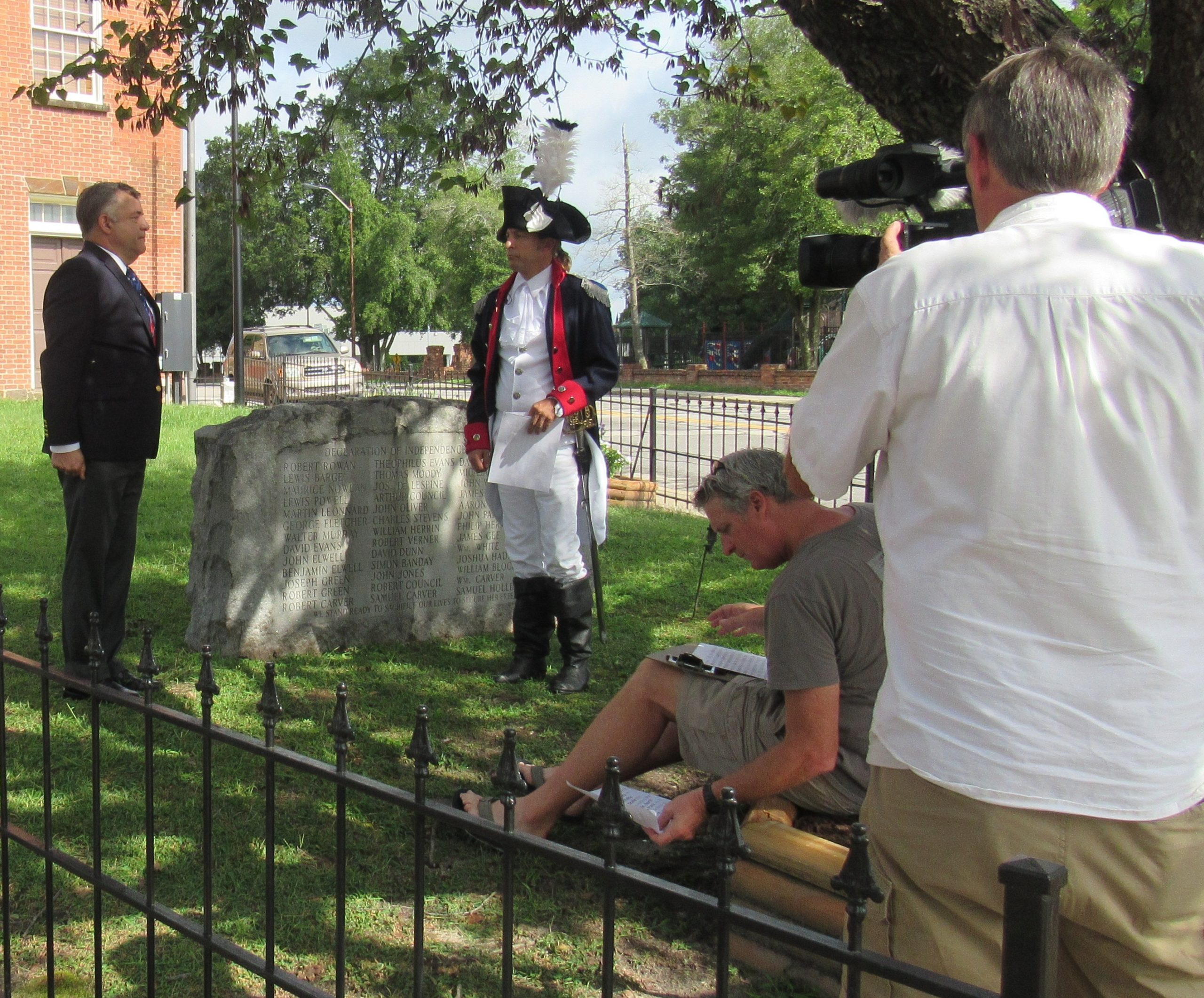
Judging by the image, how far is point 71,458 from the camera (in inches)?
181

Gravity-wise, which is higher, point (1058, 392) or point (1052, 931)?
point (1058, 392)

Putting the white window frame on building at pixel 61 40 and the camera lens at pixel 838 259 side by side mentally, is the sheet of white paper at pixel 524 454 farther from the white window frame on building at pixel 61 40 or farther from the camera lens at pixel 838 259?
the white window frame on building at pixel 61 40

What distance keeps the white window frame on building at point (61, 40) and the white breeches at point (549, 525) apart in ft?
60.5

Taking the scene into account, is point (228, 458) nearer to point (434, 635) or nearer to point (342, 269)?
point (434, 635)

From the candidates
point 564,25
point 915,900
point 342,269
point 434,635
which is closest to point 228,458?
point 434,635

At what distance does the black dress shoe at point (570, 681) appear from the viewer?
516cm

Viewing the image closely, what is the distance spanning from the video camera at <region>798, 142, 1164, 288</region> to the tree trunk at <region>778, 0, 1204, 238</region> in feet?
4.86

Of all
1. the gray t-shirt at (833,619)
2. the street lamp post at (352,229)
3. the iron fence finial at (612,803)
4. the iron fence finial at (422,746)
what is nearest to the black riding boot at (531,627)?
the gray t-shirt at (833,619)

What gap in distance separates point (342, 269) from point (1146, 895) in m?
39.6

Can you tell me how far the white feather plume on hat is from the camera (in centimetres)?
545

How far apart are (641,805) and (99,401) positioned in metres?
2.79

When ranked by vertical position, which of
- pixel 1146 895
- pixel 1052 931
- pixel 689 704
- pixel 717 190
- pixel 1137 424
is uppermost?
pixel 717 190

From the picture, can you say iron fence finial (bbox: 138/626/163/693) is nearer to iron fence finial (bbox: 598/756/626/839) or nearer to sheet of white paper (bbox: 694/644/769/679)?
iron fence finial (bbox: 598/756/626/839)

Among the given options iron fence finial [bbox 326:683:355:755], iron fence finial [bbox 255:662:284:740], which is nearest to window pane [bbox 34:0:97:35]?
iron fence finial [bbox 255:662:284:740]
